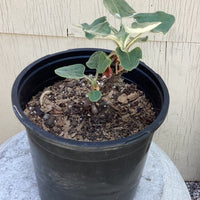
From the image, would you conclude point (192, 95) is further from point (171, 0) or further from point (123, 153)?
point (123, 153)

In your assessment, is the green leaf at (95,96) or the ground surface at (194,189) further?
the ground surface at (194,189)

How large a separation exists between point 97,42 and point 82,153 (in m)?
0.64

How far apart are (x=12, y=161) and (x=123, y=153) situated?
1.51ft

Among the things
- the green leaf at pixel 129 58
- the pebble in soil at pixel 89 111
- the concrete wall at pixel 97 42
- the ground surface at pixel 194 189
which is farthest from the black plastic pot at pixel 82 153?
the ground surface at pixel 194 189

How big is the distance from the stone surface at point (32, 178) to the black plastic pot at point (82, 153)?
3.7 inches

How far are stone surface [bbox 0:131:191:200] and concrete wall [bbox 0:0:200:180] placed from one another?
342mm

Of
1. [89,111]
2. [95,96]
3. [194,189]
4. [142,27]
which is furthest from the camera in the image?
[194,189]

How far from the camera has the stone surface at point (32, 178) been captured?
0.89m

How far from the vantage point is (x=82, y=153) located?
63 centimetres

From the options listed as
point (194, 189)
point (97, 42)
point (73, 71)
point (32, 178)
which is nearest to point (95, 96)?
point (73, 71)

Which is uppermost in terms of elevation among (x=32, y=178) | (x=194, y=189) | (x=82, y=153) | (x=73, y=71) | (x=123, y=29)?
(x=123, y=29)

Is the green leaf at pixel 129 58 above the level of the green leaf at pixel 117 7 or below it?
below

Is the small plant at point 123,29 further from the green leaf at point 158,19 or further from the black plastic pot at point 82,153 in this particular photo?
the black plastic pot at point 82,153

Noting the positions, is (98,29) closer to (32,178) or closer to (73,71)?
(73,71)
